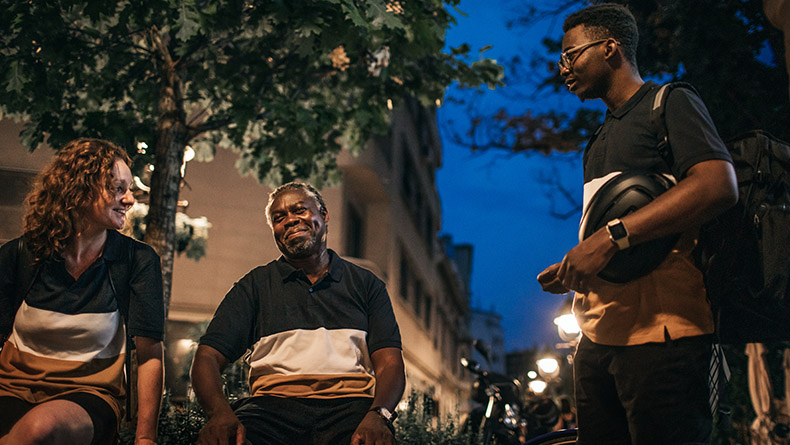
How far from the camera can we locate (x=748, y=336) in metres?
2.40

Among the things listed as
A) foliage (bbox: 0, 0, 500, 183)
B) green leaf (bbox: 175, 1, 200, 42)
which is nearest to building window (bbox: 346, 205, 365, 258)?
foliage (bbox: 0, 0, 500, 183)

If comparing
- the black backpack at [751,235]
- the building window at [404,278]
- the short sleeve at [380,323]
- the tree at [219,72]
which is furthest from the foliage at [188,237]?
the building window at [404,278]

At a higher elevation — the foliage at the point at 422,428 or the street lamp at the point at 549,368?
the street lamp at the point at 549,368

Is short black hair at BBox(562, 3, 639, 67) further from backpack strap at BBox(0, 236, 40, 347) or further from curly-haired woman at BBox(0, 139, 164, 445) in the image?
backpack strap at BBox(0, 236, 40, 347)

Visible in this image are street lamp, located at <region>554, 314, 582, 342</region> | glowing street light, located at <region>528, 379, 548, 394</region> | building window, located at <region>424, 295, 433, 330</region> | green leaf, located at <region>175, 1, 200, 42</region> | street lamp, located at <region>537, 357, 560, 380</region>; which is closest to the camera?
green leaf, located at <region>175, 1, 200, 42</region>

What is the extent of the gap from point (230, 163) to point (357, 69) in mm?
11511

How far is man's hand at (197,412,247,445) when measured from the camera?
2963 millimetres

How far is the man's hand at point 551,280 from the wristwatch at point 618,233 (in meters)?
0.24

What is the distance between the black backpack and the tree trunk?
17.4ft

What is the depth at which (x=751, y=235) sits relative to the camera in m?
2.13

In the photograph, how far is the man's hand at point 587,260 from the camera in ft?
6.95

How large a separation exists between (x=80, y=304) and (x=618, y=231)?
2.05 m

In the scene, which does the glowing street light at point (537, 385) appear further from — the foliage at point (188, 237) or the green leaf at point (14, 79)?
the green leaf at point (14, 79)

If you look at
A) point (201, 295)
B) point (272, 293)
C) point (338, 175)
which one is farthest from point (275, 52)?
point (201, 295)
